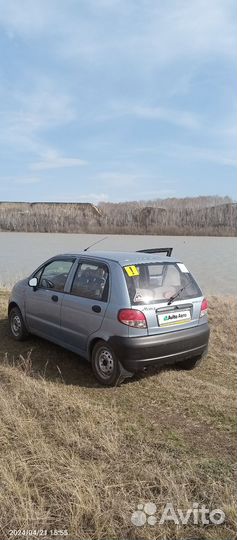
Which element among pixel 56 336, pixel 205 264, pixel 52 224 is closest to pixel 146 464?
pixel 56 336

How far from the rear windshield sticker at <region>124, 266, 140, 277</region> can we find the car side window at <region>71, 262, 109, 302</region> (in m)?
0.28

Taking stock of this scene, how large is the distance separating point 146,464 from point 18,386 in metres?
2.07

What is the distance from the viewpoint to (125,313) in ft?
16.3

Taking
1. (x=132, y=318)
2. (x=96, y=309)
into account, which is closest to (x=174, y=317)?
(x=132, y=318)

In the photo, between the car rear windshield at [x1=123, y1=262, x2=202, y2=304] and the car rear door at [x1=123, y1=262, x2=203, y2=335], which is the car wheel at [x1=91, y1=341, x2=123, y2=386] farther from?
the car rear windshield at [x1=123, y1=262, x2=202, y2=304]

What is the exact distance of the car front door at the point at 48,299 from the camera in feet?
20.4

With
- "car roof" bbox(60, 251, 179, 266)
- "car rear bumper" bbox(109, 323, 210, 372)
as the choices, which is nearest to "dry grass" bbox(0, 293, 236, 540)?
"car rear bumper" bbox(109, 323, 210, 372)

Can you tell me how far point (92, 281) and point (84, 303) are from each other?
31 centimetres

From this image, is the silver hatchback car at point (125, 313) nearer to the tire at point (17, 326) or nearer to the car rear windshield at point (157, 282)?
the car rear windshield at point (157, 282)

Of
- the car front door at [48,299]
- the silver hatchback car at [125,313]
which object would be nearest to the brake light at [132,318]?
the silver hatchback car at [125,313]

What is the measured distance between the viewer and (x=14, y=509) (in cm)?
287

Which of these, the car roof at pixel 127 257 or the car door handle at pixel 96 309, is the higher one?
the car roof at pixel 127 257

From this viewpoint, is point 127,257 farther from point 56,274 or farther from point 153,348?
point 56,274
